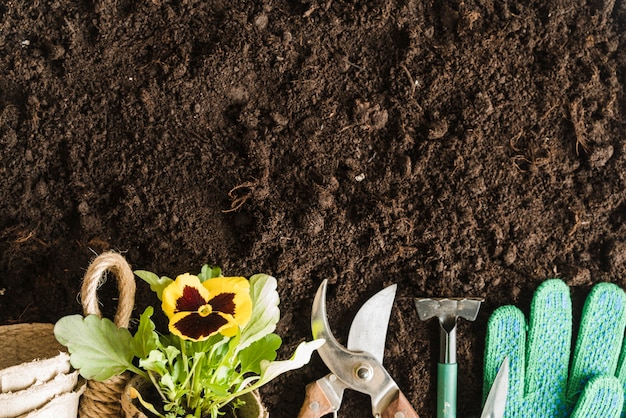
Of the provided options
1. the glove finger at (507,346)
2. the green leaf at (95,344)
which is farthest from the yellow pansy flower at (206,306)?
the glove finger at (507,346)

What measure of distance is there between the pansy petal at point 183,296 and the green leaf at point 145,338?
0.16 feet

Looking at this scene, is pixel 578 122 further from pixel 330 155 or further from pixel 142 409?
pixel 142 409

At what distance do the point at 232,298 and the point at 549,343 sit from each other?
651 mm

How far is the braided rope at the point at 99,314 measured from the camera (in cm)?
119

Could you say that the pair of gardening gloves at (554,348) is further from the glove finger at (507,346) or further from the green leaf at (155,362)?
the green leaf at (155,362)

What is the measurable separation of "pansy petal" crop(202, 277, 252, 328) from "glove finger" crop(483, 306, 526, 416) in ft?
1.69

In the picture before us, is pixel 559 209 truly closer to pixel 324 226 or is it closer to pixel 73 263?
pixel 324 226

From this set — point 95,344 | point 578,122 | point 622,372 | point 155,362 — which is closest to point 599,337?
point 622,372

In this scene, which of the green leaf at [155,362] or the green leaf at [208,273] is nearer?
the green leaf at [155,362]

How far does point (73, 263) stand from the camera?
53.4 inches

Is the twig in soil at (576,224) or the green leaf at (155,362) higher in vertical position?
the twig in soil at (576,224)

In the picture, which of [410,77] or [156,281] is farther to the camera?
[410,77]

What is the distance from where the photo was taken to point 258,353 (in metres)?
1.21

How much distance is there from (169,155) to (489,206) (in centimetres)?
68
